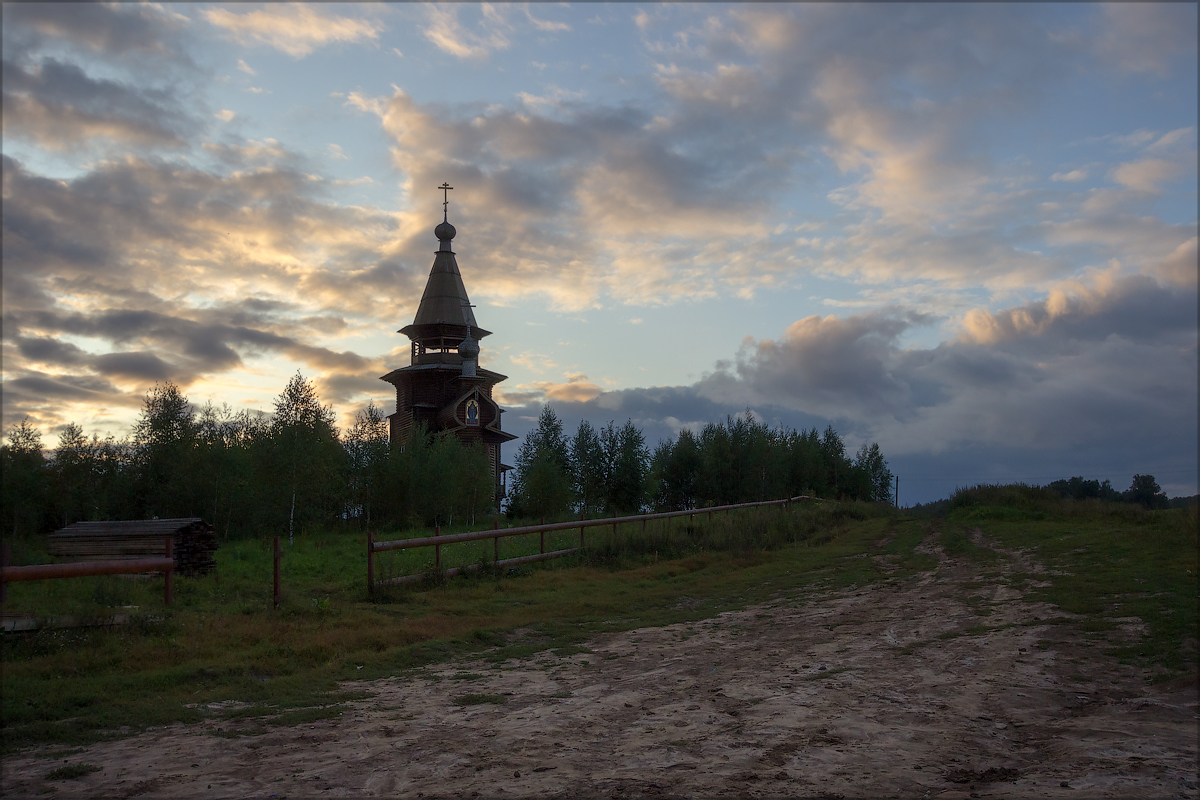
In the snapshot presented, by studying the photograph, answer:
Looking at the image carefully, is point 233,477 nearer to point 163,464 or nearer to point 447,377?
point 163,464

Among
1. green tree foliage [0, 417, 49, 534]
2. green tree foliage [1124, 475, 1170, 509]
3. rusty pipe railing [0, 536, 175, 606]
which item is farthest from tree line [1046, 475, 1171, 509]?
green tree foliage [0, 417, 49, 534]

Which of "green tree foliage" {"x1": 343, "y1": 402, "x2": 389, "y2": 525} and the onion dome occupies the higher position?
the onion dome

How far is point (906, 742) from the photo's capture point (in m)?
5.61

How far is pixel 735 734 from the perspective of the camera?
5.96 meters

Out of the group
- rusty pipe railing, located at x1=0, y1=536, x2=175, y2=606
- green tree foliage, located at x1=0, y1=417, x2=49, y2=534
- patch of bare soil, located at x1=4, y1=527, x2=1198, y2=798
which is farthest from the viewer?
green tree foliage, located at x1=0, y1=417, x2=49, y2=534

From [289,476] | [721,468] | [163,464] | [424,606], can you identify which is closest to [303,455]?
[289,476]

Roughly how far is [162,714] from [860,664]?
24.1ft

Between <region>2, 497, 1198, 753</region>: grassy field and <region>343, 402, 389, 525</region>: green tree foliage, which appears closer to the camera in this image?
<region>2, 497, 1198, 753</region>: grassy field

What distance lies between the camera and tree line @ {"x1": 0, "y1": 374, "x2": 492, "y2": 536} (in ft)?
97.9

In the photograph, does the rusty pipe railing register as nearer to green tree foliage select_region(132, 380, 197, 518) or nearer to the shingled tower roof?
green tree foliage select_region(132, 380, 197, 518)

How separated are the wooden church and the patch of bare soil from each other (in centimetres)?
4058

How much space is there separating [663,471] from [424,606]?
1651 inches

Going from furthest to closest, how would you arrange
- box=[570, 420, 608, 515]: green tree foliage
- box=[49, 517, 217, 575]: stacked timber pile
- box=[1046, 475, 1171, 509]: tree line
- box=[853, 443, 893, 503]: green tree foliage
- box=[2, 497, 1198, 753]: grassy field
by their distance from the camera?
1. box=[853, 443, 893, 503]: green tree foliage
2. box=[570, 420, 608, 515]: green tree foliage
3. box=[1046, 475, 1171, 509]: tree line
4. box=[49, 517, 217, 575]: stacked timber pile
5. box=[2, 497, 1198, 753]: grassy field

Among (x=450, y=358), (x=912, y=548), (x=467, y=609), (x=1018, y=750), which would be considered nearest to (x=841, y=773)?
(x=1018, y=750)
